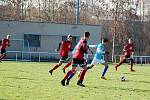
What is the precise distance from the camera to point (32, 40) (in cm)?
4934

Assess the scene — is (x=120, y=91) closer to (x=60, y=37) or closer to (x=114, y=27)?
(x=60, y=37)

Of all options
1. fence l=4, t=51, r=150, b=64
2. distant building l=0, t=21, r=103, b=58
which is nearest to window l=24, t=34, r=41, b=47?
distant building l=0, t=21, r=103, b=58

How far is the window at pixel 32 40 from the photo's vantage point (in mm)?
48781

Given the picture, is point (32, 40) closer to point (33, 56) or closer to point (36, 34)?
point (36, 34)

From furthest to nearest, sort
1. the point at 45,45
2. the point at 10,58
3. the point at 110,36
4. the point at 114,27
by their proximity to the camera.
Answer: the point at 110,36 → the point at 114,27 → the point at 45,45 → the point at 10,58

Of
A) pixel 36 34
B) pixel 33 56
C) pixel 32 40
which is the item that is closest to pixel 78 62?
pixel 33 56

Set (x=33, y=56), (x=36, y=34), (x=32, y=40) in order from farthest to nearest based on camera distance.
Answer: (x=32, y=40) → (x=36, y=34) → (x=33, y=56)

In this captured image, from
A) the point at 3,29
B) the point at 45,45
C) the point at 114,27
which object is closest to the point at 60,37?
the point at 45,45

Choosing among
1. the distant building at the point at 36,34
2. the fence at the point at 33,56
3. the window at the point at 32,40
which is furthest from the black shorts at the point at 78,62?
the window at the point at 32,40

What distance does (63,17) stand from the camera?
6825 cm

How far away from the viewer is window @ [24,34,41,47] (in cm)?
4878

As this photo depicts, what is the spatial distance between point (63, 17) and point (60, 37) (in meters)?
18.8

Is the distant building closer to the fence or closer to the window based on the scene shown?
the window

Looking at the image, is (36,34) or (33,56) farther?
(36,34)
